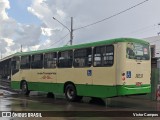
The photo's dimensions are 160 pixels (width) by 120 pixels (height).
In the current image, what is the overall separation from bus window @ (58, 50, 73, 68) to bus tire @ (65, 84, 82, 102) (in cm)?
Result: 115

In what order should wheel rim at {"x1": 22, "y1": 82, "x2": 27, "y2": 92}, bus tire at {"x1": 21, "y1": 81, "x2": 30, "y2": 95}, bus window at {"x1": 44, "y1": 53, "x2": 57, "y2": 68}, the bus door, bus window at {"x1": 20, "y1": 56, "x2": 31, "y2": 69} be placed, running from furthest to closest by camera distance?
wheel rim at {"x1": 22, "y1": 82, "x2": 27, "y2": 92} < bus tire at {"x1": 21, "y1": 81, "x2": 30, "y2": 95} < bus window at {"x1": 20, "y1": 56, "x2": 31, "y2": 69} < bus window at {"x1": 44, "y1": 53, "x2": 57, "y2": 68} < the bus door

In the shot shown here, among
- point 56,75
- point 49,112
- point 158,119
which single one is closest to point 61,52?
point 56,75

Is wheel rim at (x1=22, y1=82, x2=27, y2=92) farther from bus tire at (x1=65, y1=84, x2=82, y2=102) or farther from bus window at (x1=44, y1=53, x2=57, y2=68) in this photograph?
bus tire at (x1=65, y1=84, x2=82, y2=102)

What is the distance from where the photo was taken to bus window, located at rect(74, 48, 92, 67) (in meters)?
18.5

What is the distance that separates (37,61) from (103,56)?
680 centimetres

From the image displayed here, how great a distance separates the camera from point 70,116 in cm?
1341

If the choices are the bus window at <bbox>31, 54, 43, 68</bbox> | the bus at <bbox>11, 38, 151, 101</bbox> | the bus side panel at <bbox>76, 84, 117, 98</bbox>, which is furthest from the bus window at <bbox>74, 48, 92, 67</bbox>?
the bus window at <bbox>31, 54, 43, 68</bbox>

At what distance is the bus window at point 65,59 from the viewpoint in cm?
1985

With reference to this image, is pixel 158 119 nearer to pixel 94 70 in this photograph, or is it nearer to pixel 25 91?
pixel 94 70

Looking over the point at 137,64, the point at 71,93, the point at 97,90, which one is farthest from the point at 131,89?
the point at 71,93

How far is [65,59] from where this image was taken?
20266 mm

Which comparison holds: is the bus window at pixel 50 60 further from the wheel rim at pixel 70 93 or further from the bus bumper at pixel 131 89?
the bus bumper at pixel 131 89

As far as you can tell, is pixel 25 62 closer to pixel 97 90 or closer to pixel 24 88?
pixel 24 88

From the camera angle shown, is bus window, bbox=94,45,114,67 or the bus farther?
bus window, bbox=94,45,114,67
